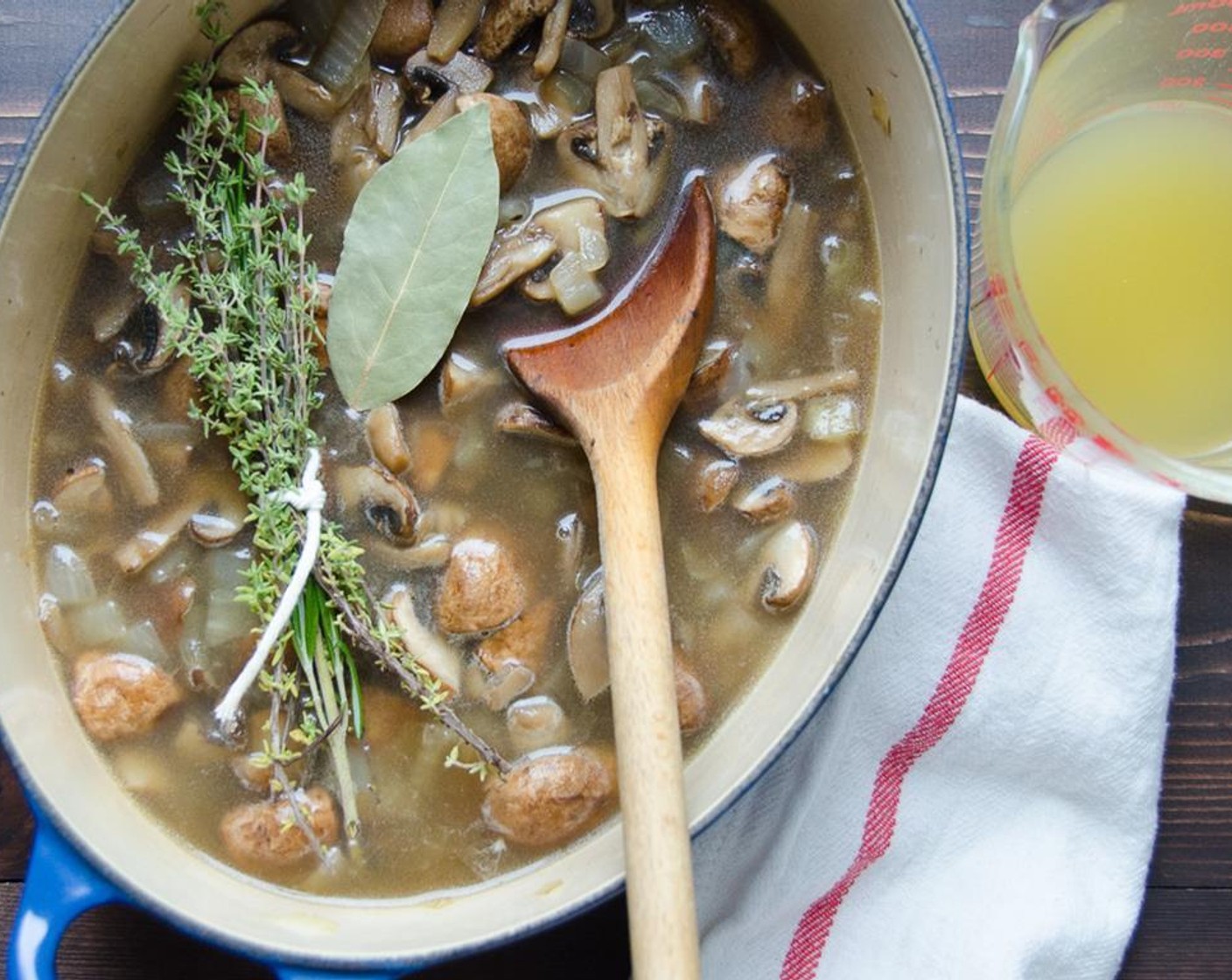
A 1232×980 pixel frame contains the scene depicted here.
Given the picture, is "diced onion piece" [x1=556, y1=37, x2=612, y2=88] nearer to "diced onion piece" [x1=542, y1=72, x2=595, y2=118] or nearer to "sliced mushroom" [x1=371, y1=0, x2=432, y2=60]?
"diced onion piece" [x1=542, y1=72, x2=595, y2=118]

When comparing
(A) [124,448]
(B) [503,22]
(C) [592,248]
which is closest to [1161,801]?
(C) [592,248]

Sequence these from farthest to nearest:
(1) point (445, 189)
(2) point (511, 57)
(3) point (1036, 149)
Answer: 1. (3) point (1036, 149)
2. (2) point (511, 57)
3. (1) point (445, 189)

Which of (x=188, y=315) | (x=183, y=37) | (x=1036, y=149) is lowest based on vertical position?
(x=1036, y=149)

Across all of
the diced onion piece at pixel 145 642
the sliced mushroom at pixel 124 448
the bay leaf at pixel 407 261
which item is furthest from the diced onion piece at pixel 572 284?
the diced onion piece at pixel 145 642

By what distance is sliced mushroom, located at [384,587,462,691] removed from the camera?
1.99 meters

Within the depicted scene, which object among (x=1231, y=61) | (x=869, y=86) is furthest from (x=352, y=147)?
(x=1231, y=61)

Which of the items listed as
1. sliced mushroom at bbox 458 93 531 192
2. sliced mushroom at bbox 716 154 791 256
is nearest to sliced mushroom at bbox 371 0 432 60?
sliced mushroom at bbox 458 93 531 192

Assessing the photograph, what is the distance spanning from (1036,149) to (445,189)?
3.14 feet

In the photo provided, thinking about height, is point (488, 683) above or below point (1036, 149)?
below

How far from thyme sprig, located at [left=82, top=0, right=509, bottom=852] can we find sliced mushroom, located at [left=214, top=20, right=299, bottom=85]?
35 millimetres

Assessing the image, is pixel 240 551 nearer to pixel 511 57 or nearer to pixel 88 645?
pixel 88 645

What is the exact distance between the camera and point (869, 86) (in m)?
1.99

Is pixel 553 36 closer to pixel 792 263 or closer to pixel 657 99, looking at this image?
pixel 657 99

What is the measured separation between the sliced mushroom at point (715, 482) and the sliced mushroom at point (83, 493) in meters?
0.86
